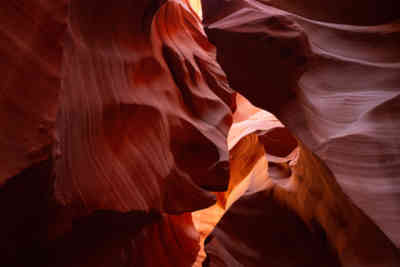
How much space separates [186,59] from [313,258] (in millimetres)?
3113

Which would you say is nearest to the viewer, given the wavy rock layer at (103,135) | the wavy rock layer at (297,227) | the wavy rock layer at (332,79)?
the wavy rock layer at (332,79)

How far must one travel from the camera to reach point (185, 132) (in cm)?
353

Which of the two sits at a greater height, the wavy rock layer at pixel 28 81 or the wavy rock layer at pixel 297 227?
the wavy rock layer at pixel 28 81

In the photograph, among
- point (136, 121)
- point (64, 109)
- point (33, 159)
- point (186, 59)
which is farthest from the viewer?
point (186, 59)

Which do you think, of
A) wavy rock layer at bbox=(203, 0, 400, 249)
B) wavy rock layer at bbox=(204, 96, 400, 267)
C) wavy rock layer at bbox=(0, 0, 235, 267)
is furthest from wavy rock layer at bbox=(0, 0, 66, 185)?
wavy rock layer at bbox=(204, 96, 400, 267)

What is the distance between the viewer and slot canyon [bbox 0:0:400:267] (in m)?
1.46

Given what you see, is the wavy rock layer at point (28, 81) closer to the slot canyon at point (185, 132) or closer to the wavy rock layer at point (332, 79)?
the slot canyon at point (185, 132)

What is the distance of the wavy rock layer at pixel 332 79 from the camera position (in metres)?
1.38

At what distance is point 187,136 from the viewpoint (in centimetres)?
358

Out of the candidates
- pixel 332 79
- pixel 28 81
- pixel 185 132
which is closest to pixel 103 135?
pixel 28 81

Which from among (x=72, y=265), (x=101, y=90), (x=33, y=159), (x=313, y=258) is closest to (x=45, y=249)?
(x=72, y=265)

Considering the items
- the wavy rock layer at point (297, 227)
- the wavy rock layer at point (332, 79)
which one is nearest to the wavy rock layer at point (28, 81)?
the wavy rock layer at point (332, 79)

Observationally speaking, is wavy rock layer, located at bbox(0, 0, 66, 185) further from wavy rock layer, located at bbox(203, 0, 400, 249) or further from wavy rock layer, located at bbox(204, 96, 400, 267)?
wavy rock layer, located at bbox(204, 96, 400, 267)

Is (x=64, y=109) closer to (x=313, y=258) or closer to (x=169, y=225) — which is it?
(x=313, y=258)
